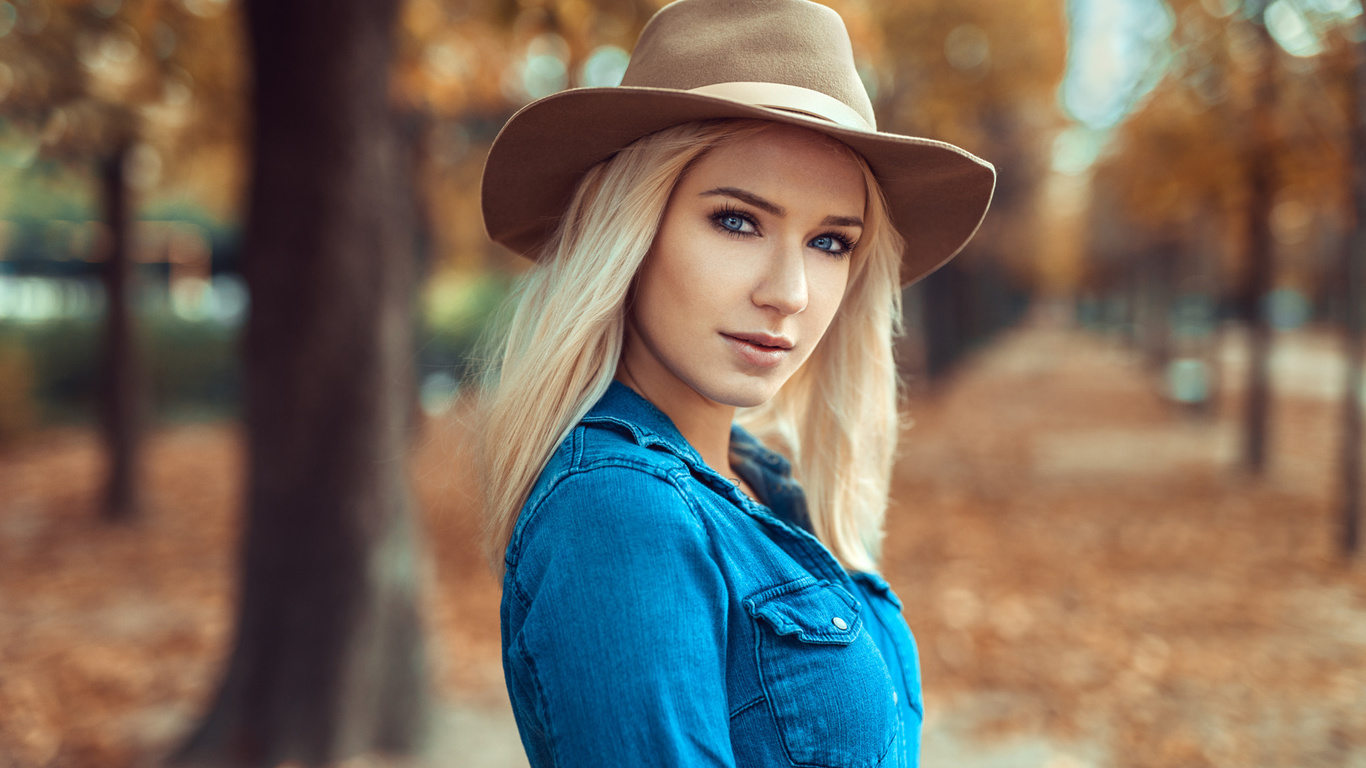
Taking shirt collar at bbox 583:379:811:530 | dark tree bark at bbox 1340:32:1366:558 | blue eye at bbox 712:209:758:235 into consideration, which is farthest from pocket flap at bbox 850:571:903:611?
dark tree bark at bbox 1340:32:1366:558

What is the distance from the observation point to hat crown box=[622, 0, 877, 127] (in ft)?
4.29

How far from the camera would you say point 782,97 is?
1258mm

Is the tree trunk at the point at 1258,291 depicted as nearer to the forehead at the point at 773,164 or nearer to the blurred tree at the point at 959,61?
the blurred tree at the point at 959,61

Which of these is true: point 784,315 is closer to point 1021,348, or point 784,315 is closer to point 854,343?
point 854,343

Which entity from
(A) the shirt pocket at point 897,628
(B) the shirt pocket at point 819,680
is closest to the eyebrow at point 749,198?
(B) the shirt pocket at point 819,680

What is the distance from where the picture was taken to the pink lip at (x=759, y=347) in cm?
130

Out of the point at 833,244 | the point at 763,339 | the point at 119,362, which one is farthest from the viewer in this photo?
the point at 119,362

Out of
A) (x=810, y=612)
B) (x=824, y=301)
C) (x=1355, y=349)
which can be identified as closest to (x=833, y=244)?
(x=824, y=301)

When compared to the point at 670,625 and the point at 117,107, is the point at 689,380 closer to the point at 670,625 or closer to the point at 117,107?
the point at 670,625

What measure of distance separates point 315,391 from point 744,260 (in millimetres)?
2919

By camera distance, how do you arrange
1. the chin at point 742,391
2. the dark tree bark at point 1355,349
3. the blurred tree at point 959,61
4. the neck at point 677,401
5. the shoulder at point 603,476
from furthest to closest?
the blurred tree at point 959,61, the dark tree bark at point 1355,349, the neck at point 677,401, the chin at point 742,391, the shoulder at point 603,476

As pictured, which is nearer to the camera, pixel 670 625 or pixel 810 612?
pixel 670 625

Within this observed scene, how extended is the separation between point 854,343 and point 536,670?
3.28ft

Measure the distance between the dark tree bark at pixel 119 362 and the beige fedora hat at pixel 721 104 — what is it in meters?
8.67
